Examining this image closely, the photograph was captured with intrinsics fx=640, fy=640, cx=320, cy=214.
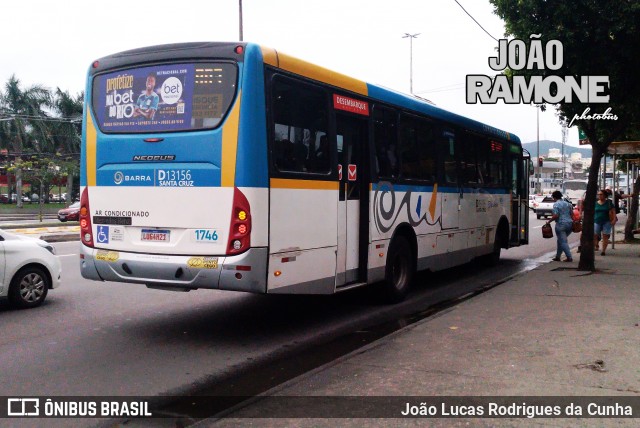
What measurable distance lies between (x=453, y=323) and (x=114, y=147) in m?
4.58

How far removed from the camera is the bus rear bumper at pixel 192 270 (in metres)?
6.61

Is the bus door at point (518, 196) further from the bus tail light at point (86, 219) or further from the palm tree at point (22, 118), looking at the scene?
the palm tree at point (22, 118)

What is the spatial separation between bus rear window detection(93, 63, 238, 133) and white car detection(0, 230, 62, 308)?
2.51m

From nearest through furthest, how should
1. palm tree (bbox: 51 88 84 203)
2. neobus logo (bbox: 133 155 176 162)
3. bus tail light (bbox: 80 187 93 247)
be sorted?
neobus logo (bbox: 133 155 176 162), bus tail light (bbox: 80 187 93 247), palm tree (bbox: 51 88 84 203)

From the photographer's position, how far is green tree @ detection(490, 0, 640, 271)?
476 inches

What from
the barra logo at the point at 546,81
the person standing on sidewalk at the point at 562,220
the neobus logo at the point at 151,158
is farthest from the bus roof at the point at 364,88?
the person standing on sidewalk at the point at 562,220

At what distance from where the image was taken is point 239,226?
21.7 ft

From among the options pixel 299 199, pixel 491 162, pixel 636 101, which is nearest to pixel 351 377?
pixel 299 199

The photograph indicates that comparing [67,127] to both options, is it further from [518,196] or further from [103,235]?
[103,235]

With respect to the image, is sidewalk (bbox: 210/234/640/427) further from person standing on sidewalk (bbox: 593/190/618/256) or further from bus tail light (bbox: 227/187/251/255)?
person standing on sidewalk (bbox: 593/190/618/256)

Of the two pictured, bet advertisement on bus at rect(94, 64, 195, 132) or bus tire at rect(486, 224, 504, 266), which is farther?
bus tire at rect(486, 224, 504, 266)

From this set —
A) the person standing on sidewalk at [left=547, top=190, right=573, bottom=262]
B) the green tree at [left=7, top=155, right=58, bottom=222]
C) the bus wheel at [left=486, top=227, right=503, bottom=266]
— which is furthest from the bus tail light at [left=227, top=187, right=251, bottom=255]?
the green tree at [left=7, top=155, right=58, bottom=222]

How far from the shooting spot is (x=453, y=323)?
7.89m

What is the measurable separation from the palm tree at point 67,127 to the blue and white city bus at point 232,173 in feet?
164
